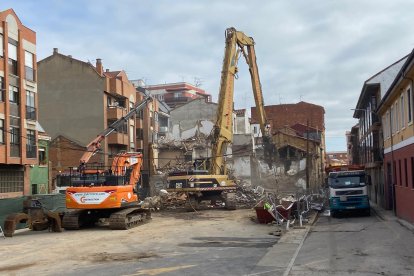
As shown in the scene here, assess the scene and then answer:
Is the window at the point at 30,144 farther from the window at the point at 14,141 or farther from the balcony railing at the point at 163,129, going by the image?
the balcony railing at the point at 163,129

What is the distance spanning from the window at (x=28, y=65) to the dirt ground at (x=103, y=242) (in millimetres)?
16544

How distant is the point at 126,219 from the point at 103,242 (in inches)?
174

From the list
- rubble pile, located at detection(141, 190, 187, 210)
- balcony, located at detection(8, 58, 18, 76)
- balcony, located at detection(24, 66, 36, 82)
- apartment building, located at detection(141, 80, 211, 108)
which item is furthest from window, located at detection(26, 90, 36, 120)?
apartment building, located at detection(141, 80, 211, 108)

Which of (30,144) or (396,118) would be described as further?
(30,144)

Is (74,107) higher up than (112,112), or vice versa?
(74,107)

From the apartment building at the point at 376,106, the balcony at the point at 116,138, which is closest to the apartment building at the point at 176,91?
the balcony at the point at 116,138

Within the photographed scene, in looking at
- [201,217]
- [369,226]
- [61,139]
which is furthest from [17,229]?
[61,139]

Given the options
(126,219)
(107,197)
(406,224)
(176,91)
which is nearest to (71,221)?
(107,197)

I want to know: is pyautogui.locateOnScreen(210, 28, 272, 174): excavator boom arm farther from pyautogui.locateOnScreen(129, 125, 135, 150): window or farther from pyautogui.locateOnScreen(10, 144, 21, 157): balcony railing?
pyautogui.locateOnScreen(129, 125, 135, 150): window

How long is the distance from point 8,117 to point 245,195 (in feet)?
60.3

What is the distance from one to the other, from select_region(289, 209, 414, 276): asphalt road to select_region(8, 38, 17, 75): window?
81.3ft

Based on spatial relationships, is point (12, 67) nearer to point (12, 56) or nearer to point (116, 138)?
point (12, 56)

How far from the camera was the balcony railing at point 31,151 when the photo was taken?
36.8 m

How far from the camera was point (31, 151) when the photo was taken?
37344mm
